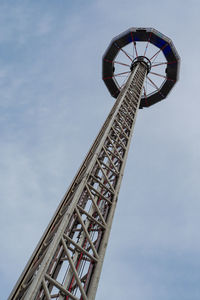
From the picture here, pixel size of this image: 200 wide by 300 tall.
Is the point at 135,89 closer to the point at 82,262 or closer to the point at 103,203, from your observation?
the point at 103,203

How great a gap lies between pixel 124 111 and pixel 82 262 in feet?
31.1

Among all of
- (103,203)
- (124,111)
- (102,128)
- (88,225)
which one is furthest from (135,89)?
(88,225)

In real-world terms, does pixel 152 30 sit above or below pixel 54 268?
above

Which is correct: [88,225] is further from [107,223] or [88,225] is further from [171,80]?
[171,80]

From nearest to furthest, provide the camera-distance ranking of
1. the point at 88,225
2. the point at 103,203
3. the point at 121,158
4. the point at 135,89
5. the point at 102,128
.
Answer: the point at 88,225 → the point at 103,203 → the point at 121,158 → the point at 102,128 → the point at 135,89

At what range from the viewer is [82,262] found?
806 cm

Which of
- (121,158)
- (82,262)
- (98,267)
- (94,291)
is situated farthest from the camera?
(121,158)

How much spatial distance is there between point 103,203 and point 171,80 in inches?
674

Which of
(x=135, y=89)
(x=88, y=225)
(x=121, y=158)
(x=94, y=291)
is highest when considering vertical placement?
(x=135, y=89)

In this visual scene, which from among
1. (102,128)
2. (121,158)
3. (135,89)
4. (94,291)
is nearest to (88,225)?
(94,291)

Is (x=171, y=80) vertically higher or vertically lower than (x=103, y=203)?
higher

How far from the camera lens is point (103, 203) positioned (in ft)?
33.5

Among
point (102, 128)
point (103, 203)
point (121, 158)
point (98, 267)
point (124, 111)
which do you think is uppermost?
point (124, 111)

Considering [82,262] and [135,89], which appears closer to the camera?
[82,262]
